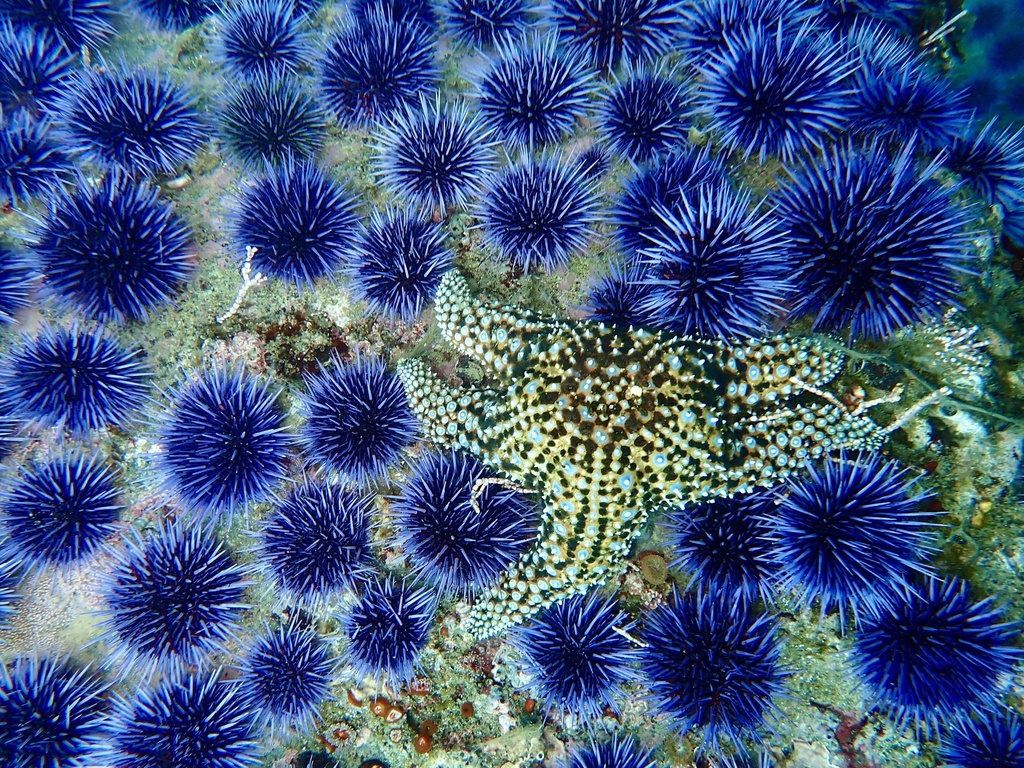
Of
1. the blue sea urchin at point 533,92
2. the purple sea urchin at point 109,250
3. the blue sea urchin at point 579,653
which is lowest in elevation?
the blue sea urchin at point 579,653

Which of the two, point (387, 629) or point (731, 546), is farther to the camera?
point (387, 629)

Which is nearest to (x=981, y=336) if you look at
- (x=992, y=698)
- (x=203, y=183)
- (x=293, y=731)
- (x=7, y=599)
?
(x=992, y=698)

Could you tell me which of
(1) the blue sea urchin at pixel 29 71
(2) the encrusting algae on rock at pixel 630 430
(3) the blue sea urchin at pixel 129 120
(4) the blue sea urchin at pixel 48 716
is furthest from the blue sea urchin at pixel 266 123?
(4) the blue sea urchin at pixel 48 716

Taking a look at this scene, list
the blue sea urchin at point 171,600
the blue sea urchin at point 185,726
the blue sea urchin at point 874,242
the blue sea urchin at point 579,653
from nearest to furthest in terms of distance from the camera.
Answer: the blue sea urchin at point 874,242
the blue sea urchin at point 579,653
the blue sea urchin at point 185,726
the blue sea urchin at point 171,600

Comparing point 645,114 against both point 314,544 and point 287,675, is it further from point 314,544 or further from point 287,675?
point 287,675

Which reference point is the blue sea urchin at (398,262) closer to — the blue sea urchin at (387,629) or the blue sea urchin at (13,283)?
the blue sea urchin at (387,629)

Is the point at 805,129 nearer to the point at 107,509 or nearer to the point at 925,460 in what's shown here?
the point at 925,460

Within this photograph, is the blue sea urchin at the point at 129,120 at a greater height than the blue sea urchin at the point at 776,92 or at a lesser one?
lesser

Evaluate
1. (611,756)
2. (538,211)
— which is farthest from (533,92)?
(611,756)
